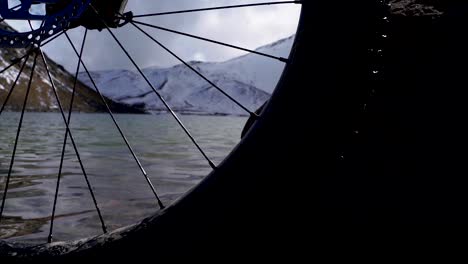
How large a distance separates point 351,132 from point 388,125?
0.17 metres

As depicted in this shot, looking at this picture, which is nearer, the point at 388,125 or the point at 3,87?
the point at 388,125

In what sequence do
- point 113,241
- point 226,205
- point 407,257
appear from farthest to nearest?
1. point 113,241
2. point 226,205
3. point 407,257

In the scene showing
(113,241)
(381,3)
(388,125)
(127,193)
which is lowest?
(127,193)

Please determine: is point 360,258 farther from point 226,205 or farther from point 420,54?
point 420,54

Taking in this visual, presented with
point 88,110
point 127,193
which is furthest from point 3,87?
point 127,193

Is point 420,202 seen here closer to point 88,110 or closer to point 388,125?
point 388,125

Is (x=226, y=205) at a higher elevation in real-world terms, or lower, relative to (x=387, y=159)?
lower

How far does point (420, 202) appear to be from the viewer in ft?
5.61

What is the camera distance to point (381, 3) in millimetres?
1808

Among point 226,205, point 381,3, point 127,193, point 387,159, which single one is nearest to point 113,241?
point 226,205

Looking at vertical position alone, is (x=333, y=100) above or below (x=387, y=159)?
above

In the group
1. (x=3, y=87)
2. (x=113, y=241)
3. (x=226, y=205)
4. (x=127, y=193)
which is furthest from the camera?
(x=3, y=87)

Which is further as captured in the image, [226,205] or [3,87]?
[3,87]

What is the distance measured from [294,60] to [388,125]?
51 cm
